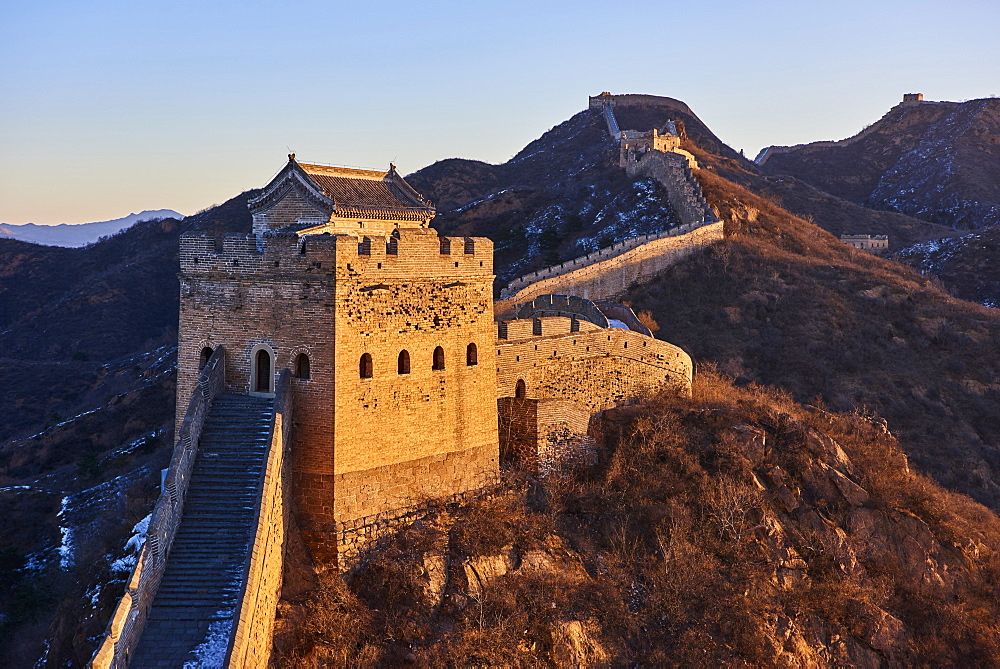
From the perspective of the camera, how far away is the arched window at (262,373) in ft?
49.9

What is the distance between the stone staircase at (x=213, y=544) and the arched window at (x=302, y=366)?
0.68 m

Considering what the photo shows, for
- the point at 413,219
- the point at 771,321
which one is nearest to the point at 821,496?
the point at 413,219

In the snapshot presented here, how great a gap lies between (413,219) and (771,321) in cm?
2282

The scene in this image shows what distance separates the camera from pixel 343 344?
14867 mm

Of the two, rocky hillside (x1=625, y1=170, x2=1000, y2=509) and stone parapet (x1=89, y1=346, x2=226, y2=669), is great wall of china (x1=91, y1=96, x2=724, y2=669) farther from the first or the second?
rocky hillside (x1=625, y1=170, x2=1000, y2=509)

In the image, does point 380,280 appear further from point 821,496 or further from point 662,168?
point 662,168

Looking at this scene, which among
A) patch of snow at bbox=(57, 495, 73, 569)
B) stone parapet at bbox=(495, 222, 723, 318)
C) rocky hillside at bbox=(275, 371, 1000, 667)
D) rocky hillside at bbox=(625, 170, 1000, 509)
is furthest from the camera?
stone parapet at bbox=(495, 222, 723, 318)

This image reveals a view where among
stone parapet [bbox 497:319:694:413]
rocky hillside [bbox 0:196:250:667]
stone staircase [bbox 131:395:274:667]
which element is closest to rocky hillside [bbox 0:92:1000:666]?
rocky hillside [bbox 0:196:250:667]

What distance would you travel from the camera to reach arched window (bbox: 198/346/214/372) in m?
15.5

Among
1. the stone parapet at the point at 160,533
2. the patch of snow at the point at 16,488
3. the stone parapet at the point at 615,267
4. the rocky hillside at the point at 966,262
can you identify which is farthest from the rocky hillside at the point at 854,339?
the patch of snow at the point at 16,488

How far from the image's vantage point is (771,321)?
41.3 m

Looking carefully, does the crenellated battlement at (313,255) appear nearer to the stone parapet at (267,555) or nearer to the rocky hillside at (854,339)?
the stone parapet at (267,555)

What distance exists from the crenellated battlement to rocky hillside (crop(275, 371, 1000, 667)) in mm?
4704

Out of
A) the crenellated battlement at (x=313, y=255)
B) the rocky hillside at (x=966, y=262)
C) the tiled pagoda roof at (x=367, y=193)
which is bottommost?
the crenellated battlement at (x=313, y=255)
